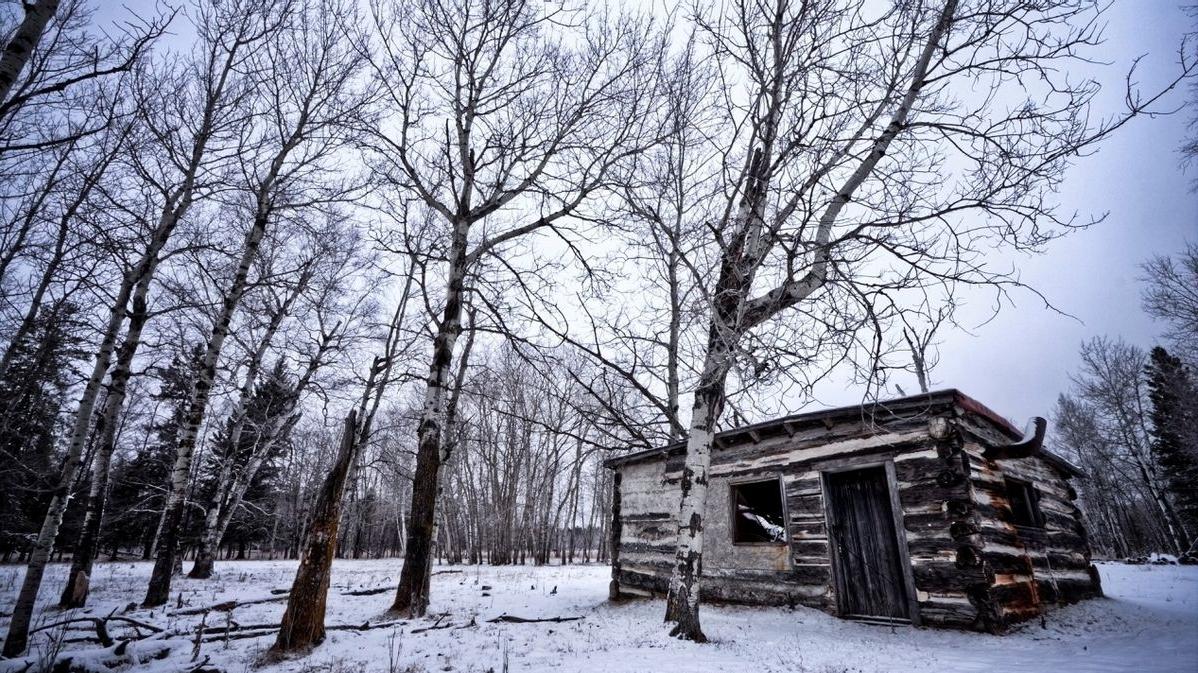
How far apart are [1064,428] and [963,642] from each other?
32.0 m

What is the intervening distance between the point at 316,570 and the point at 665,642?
13.9ft

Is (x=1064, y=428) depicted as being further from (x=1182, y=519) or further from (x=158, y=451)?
(x=158, y=451)

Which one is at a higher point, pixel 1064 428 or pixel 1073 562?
pixel 1064 428

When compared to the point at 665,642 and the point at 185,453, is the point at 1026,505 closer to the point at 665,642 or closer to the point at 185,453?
the point at 665,642

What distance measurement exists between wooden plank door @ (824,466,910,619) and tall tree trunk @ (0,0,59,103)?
10957 millimetres

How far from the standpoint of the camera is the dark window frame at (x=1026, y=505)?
958cm

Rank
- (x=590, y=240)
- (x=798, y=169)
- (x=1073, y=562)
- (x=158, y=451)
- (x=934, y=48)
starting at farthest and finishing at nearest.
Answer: (x=158, y=451) → (x=1073, y=562) → (x=590, y=240) → (x=934, y=48) → (x=798, y=169)

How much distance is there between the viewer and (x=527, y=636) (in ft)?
22.0

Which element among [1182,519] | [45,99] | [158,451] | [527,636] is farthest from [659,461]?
[1182,519]

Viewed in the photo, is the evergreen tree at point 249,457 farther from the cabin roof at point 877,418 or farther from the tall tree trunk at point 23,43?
the tall tree trunk at point 23,43

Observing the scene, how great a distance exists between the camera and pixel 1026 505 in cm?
965

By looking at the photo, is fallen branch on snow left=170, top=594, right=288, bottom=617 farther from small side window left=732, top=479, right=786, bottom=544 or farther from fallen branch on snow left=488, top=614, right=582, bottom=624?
small side window left=732, top=479, right=786, bottom=544

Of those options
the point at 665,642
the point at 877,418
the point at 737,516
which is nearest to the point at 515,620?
the point at 665,642

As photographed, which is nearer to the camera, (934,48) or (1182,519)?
(934,48)
